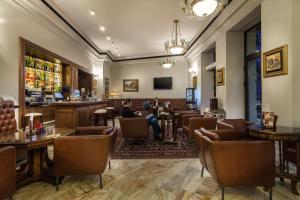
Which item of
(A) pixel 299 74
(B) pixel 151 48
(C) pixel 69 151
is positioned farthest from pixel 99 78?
(A) pixel 299 74

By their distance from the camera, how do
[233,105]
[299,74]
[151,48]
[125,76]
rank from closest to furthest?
1. [299,74]
2. [233,105]
3. [151,48]
4. [125,76]

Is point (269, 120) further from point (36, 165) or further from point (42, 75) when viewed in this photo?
point (42, 75)

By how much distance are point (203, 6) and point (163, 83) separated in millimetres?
9136

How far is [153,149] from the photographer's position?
4.71 metres

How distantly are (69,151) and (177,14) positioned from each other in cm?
540

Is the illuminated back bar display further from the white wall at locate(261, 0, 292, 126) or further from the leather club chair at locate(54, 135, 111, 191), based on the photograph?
the white wall at locate(261, 0, 292, 126)

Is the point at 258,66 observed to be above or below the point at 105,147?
above

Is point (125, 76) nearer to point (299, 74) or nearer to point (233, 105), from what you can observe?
point (233, 105)

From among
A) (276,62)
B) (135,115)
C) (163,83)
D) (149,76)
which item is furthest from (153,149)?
(149,76)

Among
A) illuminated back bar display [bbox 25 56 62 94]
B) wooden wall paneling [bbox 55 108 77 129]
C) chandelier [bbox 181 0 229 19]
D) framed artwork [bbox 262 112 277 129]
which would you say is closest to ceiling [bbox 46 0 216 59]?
illuminated back bar display [bbox 25 56 62 94]

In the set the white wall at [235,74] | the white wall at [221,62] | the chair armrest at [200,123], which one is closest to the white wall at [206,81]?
the white wall at [221,62]

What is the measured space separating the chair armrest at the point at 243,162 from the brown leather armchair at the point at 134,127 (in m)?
2.77

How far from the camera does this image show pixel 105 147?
2682mm

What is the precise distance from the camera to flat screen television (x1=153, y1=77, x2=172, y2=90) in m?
12.2
